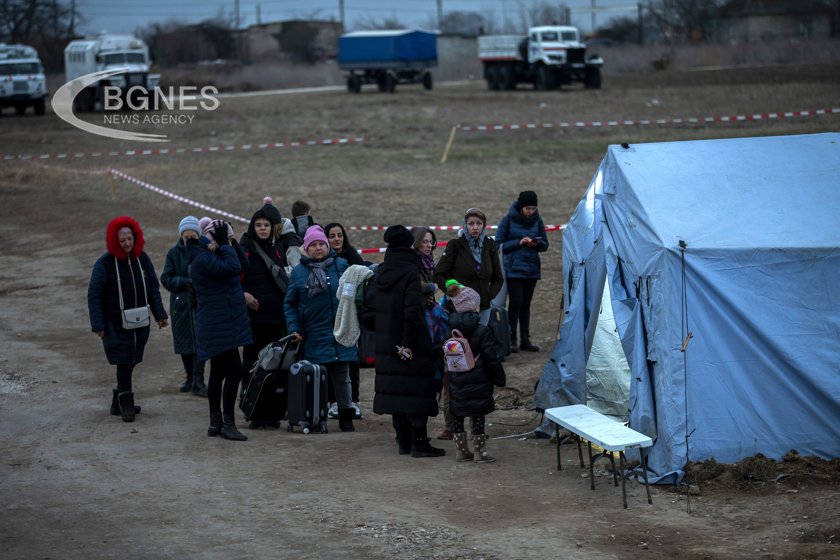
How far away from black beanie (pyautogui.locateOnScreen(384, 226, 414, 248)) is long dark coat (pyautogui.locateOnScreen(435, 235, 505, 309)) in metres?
2.02

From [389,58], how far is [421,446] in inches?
1739

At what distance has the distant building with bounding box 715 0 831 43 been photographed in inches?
2599

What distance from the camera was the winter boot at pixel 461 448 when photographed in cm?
816

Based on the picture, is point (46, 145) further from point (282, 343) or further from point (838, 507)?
point (838, 507)

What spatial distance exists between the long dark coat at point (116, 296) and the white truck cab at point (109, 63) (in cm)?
3692

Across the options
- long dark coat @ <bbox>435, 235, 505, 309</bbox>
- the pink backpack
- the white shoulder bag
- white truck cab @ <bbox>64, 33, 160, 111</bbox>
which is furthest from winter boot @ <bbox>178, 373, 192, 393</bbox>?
white truck cab @ <bbox>64, 33, 160, 111</bbox>

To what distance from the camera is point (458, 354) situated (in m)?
7.92

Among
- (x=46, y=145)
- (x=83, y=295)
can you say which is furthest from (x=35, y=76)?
(x=83, y=295)

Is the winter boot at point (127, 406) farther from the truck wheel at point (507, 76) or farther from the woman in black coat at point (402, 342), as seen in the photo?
the truck wheel at point (507, 76)

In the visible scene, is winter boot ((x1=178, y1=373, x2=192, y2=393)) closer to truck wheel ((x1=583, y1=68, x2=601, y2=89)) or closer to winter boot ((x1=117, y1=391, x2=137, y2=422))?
winter boot ((x1=117, y1=391, x2=137, y2=422))

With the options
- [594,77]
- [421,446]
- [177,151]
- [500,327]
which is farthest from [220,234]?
[594,77]

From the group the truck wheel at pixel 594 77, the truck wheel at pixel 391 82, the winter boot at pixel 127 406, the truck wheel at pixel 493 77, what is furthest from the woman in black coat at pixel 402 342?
the truck wheel at pixel 391 82

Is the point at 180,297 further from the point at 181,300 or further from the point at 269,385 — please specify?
the point at 269,385

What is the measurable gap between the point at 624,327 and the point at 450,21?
97293mm
